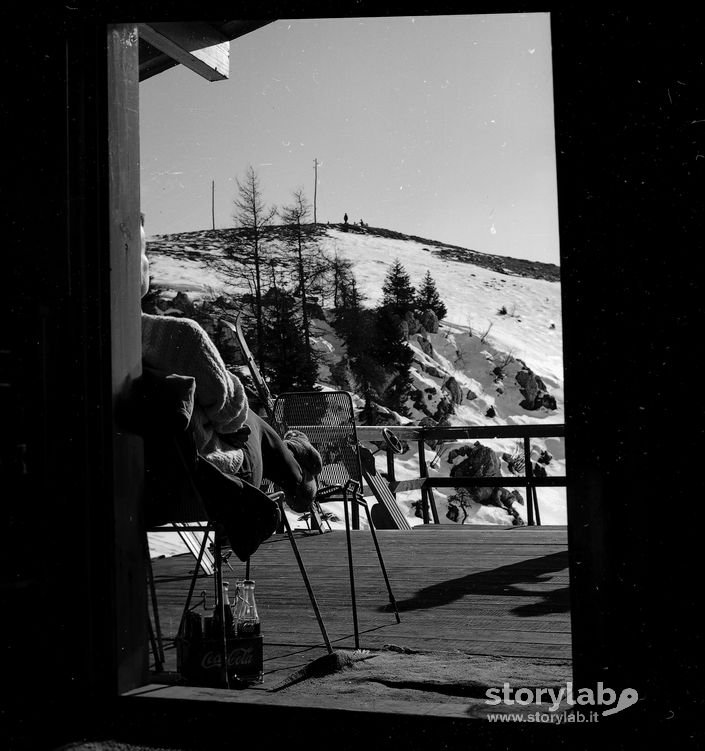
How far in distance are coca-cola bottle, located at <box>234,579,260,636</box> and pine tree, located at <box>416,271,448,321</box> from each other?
119 feet

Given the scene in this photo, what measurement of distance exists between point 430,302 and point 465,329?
261 centimetres

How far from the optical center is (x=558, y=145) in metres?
1.65

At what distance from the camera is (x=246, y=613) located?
2191 millimetres

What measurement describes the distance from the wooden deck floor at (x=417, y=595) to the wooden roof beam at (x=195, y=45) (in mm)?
1965

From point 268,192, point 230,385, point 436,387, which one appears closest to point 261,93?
point 268,192

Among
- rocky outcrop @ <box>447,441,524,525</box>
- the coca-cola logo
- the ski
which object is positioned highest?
the ski

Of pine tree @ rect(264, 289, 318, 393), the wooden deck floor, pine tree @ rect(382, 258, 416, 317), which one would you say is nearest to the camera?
the wooden deck floor

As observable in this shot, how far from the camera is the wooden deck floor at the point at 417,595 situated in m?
2.56

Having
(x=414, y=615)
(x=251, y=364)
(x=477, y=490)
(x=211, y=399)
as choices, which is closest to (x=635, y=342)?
(x=211, y=399)

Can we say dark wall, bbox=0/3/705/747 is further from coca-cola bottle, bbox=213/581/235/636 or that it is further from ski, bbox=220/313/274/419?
ski, bbox=220/313/274/419

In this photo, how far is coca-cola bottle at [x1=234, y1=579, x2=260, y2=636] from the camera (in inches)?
84.6

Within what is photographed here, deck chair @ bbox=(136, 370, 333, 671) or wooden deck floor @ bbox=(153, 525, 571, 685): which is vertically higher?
deck chair @ bbox=(136, 370, 333, 671)

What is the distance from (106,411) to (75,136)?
572 mm

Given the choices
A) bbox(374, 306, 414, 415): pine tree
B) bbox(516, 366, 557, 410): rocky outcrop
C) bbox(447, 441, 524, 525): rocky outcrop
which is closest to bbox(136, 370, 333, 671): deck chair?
bbox(447, 441, 524, 525): rocky outcrop
